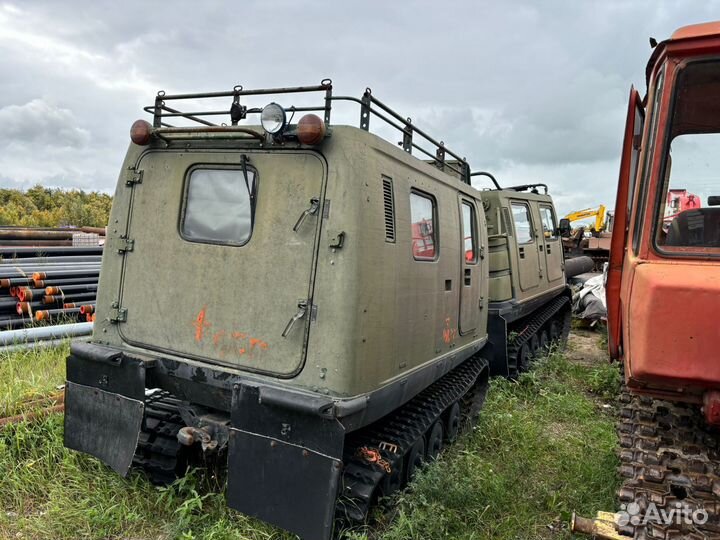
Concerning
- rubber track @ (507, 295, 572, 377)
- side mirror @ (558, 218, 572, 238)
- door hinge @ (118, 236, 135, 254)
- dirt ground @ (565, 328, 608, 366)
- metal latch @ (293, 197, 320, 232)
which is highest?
side mirror @ (558, 218, 572, 238)

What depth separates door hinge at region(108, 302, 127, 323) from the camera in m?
4.01

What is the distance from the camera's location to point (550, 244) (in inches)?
384

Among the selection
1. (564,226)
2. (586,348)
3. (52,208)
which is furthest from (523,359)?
(52,208)

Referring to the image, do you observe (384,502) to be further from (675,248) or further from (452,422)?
(675,248)

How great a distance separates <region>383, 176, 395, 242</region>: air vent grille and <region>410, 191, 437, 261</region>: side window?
355 mm

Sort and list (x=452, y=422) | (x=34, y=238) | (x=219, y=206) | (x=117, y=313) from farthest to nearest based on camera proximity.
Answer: (x=34, y=238), (x=452, y=422), (x=117, y=313), (x=219, y=206)

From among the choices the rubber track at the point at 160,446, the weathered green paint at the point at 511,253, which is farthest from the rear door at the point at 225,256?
the weathered green paint at the point at 511,253

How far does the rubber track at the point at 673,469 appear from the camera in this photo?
99.7 inches

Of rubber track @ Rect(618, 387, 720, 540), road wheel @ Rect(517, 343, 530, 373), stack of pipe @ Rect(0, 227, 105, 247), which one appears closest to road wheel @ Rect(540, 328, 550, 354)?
road wheel @ Rect(517, 343, 530, 373)

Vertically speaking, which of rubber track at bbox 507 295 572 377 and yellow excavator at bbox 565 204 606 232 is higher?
yellow excavator at bbox 565 204 606 232

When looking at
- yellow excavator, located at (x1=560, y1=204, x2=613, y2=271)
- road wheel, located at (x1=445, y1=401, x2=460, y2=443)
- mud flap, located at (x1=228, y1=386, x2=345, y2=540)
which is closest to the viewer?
mud flap, located at (x1=228, y1=386, x2=345, y2=540)

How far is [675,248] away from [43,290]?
8.16 m

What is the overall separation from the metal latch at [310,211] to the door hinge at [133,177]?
1.36 meters

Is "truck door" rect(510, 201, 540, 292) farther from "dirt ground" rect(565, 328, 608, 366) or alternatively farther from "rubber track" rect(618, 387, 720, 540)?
"rubber track" rect(618, 387, 720, 540)
